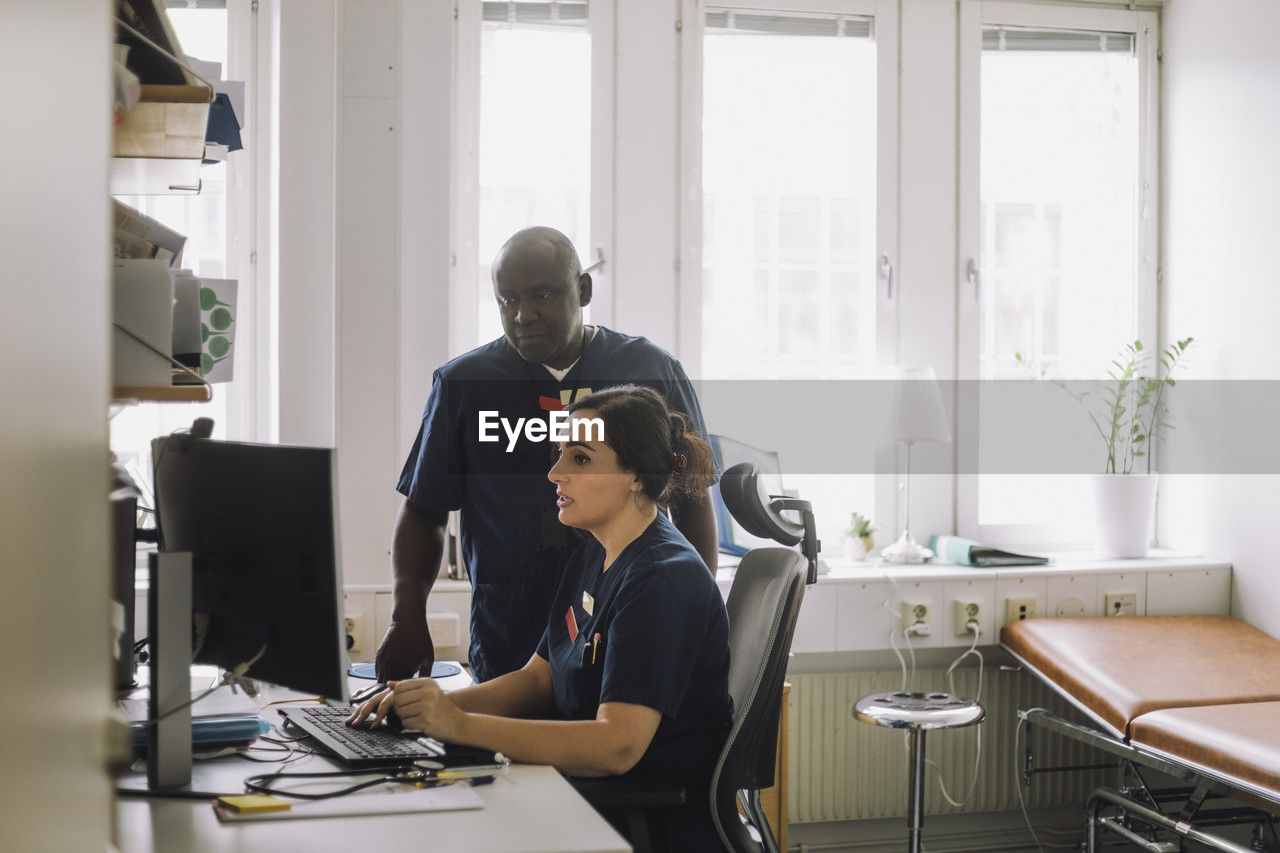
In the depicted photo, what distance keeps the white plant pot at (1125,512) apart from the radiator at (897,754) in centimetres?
50

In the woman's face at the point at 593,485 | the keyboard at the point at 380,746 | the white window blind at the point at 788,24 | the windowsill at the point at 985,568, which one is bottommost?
the keyboard at the point at 380,746

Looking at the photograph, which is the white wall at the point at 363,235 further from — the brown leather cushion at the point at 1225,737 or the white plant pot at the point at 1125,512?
the white plant pot at the point at 1125,512

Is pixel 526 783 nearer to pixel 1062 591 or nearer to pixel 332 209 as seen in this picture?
pixel 332 209

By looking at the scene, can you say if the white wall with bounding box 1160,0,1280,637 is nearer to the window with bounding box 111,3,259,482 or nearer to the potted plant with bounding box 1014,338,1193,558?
the potted plant with bounding box 1014,338,1193,558

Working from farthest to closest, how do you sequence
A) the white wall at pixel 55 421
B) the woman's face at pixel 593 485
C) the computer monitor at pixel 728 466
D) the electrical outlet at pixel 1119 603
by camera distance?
1. the electrical outlet at pixel 1119 603
2. the computer monitor at pixel 728 466
3. the woman's face at pixel 593 485
4. the white wall at pixel 55 421

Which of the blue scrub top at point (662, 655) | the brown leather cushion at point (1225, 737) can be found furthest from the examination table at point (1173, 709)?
the blue scrub top at point (662, 655)

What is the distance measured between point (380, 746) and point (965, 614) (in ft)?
6.72

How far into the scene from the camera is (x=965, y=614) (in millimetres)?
3123

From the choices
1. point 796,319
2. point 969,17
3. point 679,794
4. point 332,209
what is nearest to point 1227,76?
point 969,17

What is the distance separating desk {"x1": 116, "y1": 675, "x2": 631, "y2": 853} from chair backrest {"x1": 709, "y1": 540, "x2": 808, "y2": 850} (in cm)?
38

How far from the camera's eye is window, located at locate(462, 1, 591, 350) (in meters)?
3.14

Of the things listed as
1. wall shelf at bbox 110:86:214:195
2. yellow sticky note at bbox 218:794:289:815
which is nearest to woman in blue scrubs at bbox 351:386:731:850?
yellow sticky note at bbox 218:794:289:815

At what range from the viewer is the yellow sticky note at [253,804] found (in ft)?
4.23

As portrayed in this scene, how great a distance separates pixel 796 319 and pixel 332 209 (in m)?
1.41
